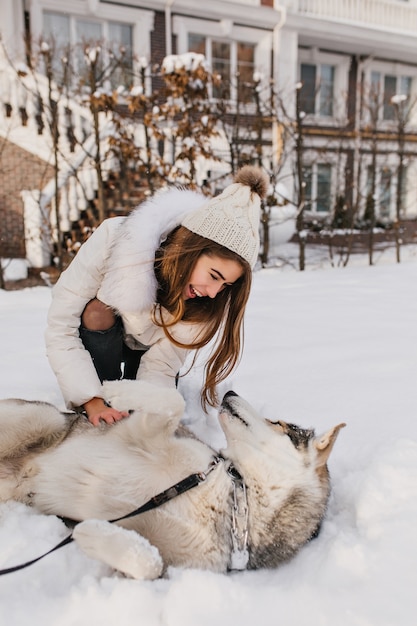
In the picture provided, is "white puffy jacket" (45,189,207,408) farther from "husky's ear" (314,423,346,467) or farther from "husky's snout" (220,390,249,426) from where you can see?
"husky's ear" (314,423,346,467)

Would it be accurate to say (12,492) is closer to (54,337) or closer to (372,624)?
(54,337)

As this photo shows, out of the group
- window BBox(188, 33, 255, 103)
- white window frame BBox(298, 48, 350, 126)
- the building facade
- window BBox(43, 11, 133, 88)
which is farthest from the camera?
white window frame BBox(298, 48, 350, 126)

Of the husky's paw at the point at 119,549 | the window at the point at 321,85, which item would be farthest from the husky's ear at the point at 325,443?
the window at the point at 321,85

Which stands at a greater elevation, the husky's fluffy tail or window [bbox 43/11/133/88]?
window [bbox 43/11/133/88]

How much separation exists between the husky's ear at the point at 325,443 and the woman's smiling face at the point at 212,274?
76 centimetres

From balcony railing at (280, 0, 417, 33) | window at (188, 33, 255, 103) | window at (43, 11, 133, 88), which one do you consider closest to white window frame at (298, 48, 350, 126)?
balcony railing at (280, 0, 417, 33)

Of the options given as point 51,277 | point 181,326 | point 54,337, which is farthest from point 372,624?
point 51,277

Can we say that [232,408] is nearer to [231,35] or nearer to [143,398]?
[143,398]

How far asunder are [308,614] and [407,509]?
545mm

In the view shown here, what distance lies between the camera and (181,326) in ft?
7.68

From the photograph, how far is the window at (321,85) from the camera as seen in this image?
1334 cm

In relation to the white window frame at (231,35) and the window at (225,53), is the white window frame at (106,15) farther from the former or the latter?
the window at (225,53)

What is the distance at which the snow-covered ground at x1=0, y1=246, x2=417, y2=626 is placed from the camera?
135cm

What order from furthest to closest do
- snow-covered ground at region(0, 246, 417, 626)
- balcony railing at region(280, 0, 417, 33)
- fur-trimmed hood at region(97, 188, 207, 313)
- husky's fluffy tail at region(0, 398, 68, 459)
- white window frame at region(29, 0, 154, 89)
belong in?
1. balcony railing at region(280, 0, 417, 33)
2. white window frame at region(29, 0, 154, 89)
3. fur-trimmed hood at region(97, 188, 207, 313)
4. husky's fluffy tail at region(0, 398, 68, 459)
5. snow-covered ground at region(0, 246, 417, 626)
